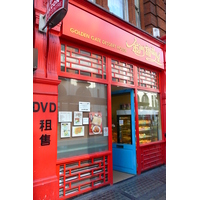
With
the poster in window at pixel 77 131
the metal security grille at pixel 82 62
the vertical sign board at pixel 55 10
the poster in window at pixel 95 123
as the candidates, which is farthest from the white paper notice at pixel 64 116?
the vertical sign board at pixel 55 10

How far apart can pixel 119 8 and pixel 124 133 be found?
5383mm

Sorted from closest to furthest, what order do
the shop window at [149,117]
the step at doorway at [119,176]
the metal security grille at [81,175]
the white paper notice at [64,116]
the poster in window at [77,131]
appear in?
the metal security grille at [81,175], the white paper notice at [64,116], the poster in window at [77,131], the step at doorway at [119,176], the shop window at [149,117]

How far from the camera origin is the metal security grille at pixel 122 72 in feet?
18.1

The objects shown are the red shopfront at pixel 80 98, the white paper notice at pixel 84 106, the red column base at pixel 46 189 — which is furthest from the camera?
the white paper notice at pixel 84 106

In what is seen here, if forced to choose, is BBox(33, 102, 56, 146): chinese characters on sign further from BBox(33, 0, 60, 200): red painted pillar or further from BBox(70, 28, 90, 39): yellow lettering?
BBox(70, 28, 90, 39): yellow lettering

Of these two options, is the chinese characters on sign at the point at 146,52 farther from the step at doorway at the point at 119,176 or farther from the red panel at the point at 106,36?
the step at doorway at the point at 119,176

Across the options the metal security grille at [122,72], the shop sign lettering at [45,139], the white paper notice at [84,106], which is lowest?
the shop sign lettering at [45,139]

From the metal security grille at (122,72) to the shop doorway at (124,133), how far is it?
0.42 metres

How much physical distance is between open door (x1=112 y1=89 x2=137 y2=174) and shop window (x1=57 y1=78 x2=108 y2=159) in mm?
1427

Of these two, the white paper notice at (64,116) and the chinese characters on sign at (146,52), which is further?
the chinese characters on sign at (146,52)

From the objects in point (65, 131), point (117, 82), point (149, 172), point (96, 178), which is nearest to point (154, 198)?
point (96, 178)

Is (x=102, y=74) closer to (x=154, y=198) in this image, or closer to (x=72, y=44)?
(x=72, y=44)

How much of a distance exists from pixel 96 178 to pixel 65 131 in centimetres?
162

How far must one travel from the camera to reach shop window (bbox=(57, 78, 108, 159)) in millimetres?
4090
